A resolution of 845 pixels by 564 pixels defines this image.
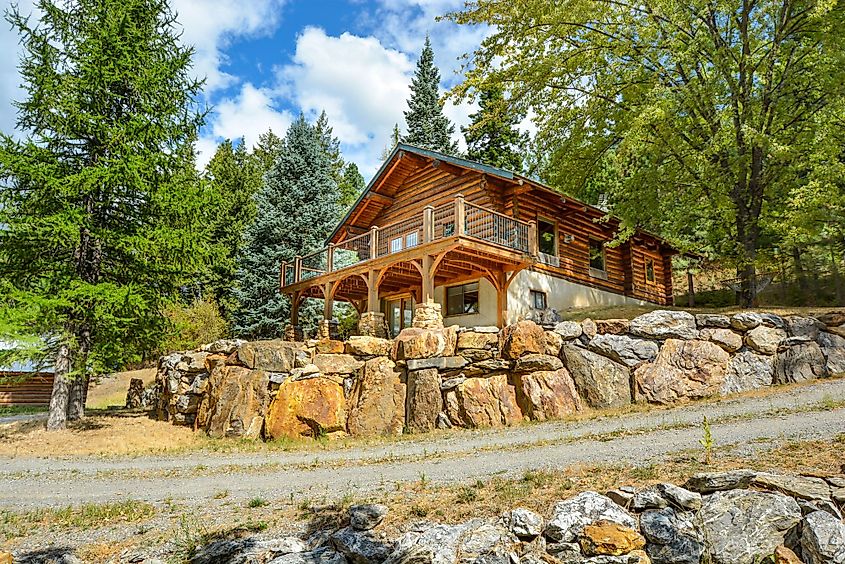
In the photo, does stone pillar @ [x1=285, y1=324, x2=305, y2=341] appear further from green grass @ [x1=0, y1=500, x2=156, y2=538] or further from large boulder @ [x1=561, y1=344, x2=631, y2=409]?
green grass @ [x1=0, y1=500, x2=156, y2=538]

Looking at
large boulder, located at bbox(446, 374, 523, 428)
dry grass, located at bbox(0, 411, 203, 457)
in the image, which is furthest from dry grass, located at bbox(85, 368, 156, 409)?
large boulder, located at bbox(446, 374, 523, 428)

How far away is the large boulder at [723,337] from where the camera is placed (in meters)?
11.8

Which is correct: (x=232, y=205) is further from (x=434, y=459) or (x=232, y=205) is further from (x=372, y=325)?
(x=434, y=459)

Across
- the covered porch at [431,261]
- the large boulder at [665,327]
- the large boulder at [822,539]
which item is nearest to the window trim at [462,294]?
the covered porch at [431,261]

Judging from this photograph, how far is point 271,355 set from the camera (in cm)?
1402

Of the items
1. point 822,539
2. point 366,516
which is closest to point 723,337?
point 822,539

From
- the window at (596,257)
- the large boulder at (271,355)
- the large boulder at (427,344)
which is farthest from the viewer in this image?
the window at (596,257)

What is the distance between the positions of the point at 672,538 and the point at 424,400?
7.62 m

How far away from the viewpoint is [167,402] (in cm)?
1633

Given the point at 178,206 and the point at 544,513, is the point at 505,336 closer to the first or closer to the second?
the point at 544,513

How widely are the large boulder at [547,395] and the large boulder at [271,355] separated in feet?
19.0

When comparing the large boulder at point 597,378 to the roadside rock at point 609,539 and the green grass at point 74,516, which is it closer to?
the roadside rock at point 609,539

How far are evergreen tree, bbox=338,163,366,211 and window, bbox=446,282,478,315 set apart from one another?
28.3 metres

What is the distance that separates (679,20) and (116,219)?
58.1 feet
